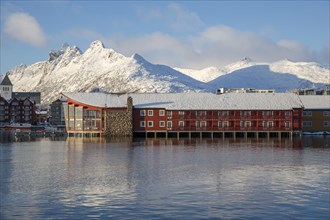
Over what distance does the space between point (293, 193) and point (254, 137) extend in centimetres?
6917

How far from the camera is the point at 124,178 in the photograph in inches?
1581

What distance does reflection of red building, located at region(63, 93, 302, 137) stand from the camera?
333 feet

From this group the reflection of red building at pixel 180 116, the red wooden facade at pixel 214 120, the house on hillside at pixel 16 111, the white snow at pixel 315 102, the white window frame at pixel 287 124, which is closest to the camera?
the reflection of red building at pixel 180 116

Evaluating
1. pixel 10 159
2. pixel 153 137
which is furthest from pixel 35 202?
pixel 153 137

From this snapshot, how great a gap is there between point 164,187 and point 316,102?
87515 millimetres

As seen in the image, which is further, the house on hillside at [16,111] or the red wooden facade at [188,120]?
the house on hillside at [16,111]

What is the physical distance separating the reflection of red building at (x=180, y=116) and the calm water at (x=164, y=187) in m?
44.7

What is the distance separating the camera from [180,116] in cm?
10231

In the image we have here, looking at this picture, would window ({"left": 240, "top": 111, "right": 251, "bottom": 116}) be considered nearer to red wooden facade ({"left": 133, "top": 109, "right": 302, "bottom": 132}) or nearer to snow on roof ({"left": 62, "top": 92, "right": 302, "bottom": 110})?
red wooden facade ({"left": 133, "top": 109, "right": 302, "bottom": 132})

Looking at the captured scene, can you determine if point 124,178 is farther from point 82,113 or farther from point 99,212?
point 82,113

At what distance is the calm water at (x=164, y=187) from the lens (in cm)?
2852

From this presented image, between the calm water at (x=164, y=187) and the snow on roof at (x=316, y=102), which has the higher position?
the snow on roof at (x=316, y=102)

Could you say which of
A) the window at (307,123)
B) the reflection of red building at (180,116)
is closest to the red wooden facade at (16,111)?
the reflection of red building at (180,116)

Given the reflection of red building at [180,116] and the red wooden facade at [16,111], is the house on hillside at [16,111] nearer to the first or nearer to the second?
the red wooden facade at [16,111]
